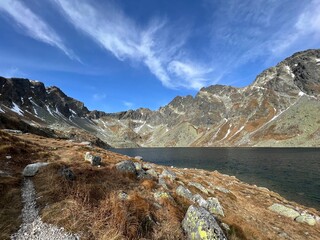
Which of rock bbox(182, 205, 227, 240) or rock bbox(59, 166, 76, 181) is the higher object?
rock bbox(59, 166, 76, 181)

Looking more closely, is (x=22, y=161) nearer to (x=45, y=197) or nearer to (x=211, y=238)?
(x=45, y=197)

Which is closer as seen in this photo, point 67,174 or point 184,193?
point 67,174

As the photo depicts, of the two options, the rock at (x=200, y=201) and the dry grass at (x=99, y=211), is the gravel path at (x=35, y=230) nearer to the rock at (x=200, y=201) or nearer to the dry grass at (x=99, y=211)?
the dry grass at (x=99, y=211)

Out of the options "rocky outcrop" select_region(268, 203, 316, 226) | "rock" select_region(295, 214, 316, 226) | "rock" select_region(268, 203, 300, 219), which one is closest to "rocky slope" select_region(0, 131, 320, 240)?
"rock" select_region(295, 214, 316, 226)

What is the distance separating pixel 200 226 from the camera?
437 inches

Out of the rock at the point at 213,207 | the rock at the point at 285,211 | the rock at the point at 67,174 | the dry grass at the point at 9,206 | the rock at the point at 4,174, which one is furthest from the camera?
the rock at the point at 285,211

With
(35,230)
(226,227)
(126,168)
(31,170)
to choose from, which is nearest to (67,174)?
(31,170)

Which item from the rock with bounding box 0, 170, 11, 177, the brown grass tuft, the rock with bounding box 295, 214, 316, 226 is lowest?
the rock with bounding box 0, 170, 11, 177

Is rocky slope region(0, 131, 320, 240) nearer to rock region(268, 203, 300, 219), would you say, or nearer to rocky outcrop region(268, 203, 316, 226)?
rocky outcrop region(268, 203, 316, 226)

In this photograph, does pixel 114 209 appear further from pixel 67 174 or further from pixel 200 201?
pixel 200 201

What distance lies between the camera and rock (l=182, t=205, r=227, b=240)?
35.4 feet

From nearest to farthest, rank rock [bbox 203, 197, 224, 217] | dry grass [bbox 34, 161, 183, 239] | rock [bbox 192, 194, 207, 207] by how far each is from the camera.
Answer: dry grass [bbox 34, 161, 183, 239], rock [bbox 203, 197, 224, 217], rock [bbox 192, 194, 207, 207]

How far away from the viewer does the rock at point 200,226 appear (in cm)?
1080

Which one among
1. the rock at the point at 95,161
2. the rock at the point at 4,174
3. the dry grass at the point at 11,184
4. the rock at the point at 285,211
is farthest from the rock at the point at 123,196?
the rock at the point at 285,211
